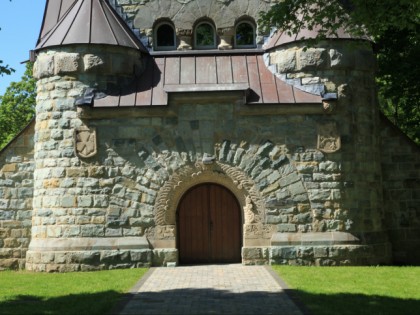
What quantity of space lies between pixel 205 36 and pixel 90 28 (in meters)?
3.03

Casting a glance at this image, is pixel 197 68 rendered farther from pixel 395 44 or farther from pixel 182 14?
pixel 395 44

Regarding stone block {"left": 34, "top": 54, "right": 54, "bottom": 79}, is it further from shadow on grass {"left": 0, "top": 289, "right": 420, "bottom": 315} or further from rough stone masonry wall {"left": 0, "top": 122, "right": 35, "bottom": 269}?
shadow on grass {"left": 0, "top": 289, "right": 420, "bottom": 315}

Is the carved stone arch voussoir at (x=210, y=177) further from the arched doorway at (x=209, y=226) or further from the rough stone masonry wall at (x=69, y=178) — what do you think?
the rough stone masonry wall at (x=69, y=178)

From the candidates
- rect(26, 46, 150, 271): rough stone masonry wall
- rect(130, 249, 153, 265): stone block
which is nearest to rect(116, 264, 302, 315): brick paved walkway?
rect(130, 249, 153, 265): stone block

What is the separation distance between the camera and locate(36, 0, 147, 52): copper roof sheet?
15.0m

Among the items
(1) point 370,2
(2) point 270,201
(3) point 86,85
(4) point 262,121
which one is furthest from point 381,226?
(3) point 86,85

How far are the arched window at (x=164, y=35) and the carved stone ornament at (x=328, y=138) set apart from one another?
455cm

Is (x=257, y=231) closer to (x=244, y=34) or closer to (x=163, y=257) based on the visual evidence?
(x=163, y=257)

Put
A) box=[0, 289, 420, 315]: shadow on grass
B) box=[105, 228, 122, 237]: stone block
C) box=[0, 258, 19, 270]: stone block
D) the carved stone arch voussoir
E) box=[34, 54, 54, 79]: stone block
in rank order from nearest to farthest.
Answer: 1. box=[0, 289, 420, 315]: shadow on grass
2. box=[105, 228, 122, 237]: stone block
3. the carved stone arch voussoir
4. box=[34, 54, 54, 79]: stone block
5. box=[0, 258, 19, 270]: stone block

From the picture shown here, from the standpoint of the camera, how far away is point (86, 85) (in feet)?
49.1

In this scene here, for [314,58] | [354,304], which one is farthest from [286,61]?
[354,304]

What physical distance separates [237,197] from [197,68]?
335 cm

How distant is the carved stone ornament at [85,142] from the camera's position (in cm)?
1474

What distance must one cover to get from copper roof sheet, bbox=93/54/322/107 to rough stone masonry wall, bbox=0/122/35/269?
8.60 ft
